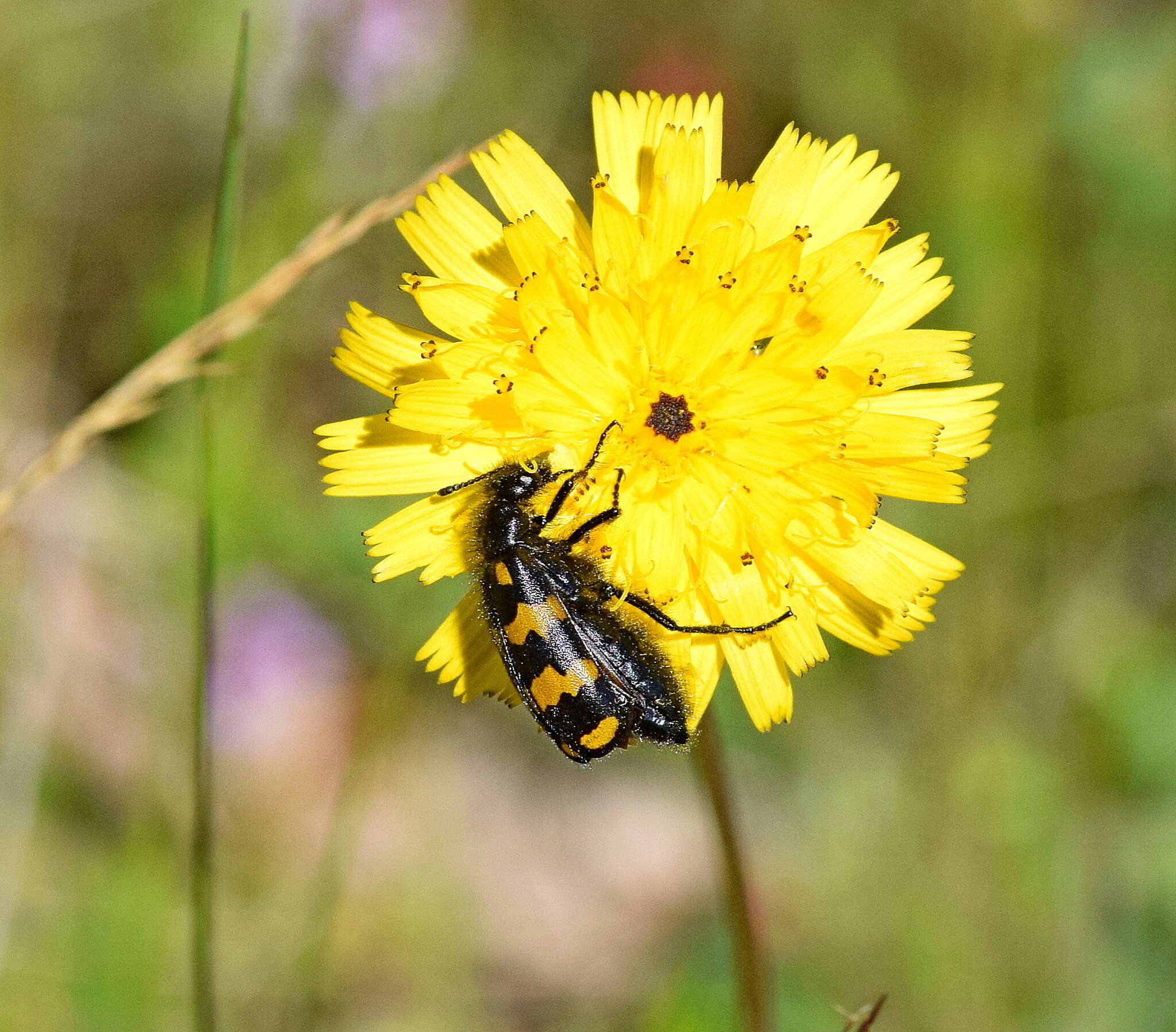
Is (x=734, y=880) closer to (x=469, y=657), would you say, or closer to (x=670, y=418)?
(x=469, y=657)

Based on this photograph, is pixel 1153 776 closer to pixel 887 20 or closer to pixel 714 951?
pixel 714 951

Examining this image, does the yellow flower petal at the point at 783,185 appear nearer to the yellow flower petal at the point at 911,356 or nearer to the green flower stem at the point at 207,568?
the yellow flower petal at the point at 911,356

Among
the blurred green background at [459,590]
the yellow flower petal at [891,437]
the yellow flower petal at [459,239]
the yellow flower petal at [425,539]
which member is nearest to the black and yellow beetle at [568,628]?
the yellow flower petal at [425,539]

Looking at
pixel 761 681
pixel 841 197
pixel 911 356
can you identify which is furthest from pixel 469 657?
pixel 841 197

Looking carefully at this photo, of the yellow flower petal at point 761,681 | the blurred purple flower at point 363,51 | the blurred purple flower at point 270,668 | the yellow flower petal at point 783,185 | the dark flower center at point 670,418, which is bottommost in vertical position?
the yellow flower petal at point 761,681

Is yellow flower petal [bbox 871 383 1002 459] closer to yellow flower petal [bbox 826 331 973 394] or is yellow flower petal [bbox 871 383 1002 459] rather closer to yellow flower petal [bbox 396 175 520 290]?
yellow flower petal [bbox 826 331 973 394]

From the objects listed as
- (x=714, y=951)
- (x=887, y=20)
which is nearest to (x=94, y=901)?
(x=714, y=951)

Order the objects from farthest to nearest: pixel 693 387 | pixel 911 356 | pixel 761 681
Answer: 1. pixel 693 387
2. pixel 761 681
3. pixel 911 356
